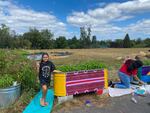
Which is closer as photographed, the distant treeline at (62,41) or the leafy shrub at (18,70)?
the leafy shrub at (18,70)

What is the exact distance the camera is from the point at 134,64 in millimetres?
6801

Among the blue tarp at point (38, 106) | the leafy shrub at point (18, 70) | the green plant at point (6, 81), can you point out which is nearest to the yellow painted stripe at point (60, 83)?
the blue tarp at point (38, 106)

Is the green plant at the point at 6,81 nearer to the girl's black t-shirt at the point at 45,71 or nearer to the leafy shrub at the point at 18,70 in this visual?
the leafy shrub at the point at 18,70

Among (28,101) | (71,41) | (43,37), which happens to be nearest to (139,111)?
(28,101)

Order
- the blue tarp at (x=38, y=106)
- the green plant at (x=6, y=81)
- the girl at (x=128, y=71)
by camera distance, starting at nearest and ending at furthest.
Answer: the blue tarp at (x=38, y=106), the green plant at (x=6, y=81), the girl at (x=128, y=71)

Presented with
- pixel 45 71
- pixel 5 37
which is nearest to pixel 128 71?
pixel 45 71

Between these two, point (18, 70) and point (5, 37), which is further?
point (5, 37)

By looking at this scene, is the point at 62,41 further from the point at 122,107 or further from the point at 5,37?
the point at 122,107

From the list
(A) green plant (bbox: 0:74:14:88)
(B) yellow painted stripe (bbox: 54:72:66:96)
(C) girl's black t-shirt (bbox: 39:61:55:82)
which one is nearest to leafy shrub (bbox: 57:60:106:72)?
(B) yellow painted stripe (bbox: 54:72:66:96)

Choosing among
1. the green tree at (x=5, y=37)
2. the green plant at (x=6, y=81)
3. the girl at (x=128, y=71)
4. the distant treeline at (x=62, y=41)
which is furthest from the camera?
the distant treeline at (x=62, y=41)

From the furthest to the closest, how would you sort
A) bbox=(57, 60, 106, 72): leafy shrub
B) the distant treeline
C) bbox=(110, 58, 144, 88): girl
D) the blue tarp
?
the distant treeline → bbox=(110, 58, 144, 88): girl → bbox=(57, 60, 106, 72): leafy shrub → the blue tarp

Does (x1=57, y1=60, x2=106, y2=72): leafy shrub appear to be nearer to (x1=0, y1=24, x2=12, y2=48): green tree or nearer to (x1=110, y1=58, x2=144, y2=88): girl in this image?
(x1=110, y1=58, x2=144, y2=88): girl

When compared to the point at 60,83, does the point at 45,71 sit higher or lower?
higher

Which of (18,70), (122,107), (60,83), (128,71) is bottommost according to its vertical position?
(122,107)
